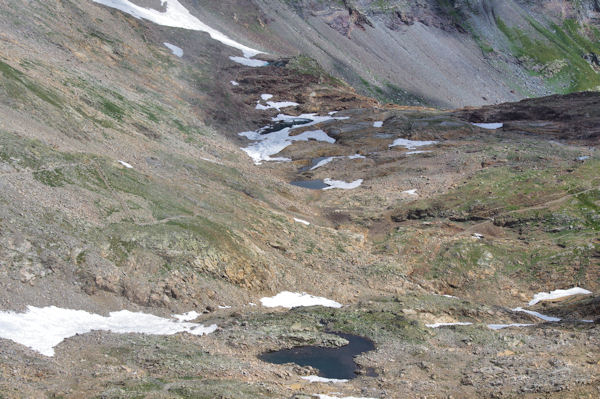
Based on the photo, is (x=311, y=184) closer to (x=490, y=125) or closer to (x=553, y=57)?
(x=490, y=125)

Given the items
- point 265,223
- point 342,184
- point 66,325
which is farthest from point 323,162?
point 66,325

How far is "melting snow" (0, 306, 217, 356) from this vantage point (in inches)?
864

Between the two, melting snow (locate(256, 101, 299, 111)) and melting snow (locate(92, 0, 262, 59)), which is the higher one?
melting snow (locate(92, 0, 262, 59))

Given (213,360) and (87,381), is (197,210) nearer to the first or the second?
(213,360)

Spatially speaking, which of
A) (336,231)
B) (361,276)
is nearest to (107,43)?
(336,231)

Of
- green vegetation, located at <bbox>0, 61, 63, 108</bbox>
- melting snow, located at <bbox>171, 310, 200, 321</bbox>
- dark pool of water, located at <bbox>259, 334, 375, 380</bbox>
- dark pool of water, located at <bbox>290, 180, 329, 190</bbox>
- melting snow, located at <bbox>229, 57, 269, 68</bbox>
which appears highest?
green vegetation, located at <bbox>0, 61, 63, 108</bbox>

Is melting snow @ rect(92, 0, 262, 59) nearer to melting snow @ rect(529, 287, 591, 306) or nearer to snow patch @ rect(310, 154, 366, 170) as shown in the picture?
snow patch @ rect(310, 154, 366, 170)

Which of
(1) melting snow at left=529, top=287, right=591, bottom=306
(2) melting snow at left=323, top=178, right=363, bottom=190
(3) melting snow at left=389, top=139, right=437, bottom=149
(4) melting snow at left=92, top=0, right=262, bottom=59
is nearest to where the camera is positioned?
(1) melting snow at left=529, top=287, right=591, bottom=306

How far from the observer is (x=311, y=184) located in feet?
217

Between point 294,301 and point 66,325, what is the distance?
13.8 metres

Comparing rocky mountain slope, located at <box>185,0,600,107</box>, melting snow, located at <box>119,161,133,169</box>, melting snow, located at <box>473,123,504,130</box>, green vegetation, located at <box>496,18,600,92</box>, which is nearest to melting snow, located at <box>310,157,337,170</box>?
melting snow, located at <box>473,123,504,130</box>

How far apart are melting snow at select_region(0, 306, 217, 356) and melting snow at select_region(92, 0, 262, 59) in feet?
257

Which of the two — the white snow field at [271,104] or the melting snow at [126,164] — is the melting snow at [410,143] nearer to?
the white snow field at [271,104]

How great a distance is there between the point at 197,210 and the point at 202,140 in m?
28.9
